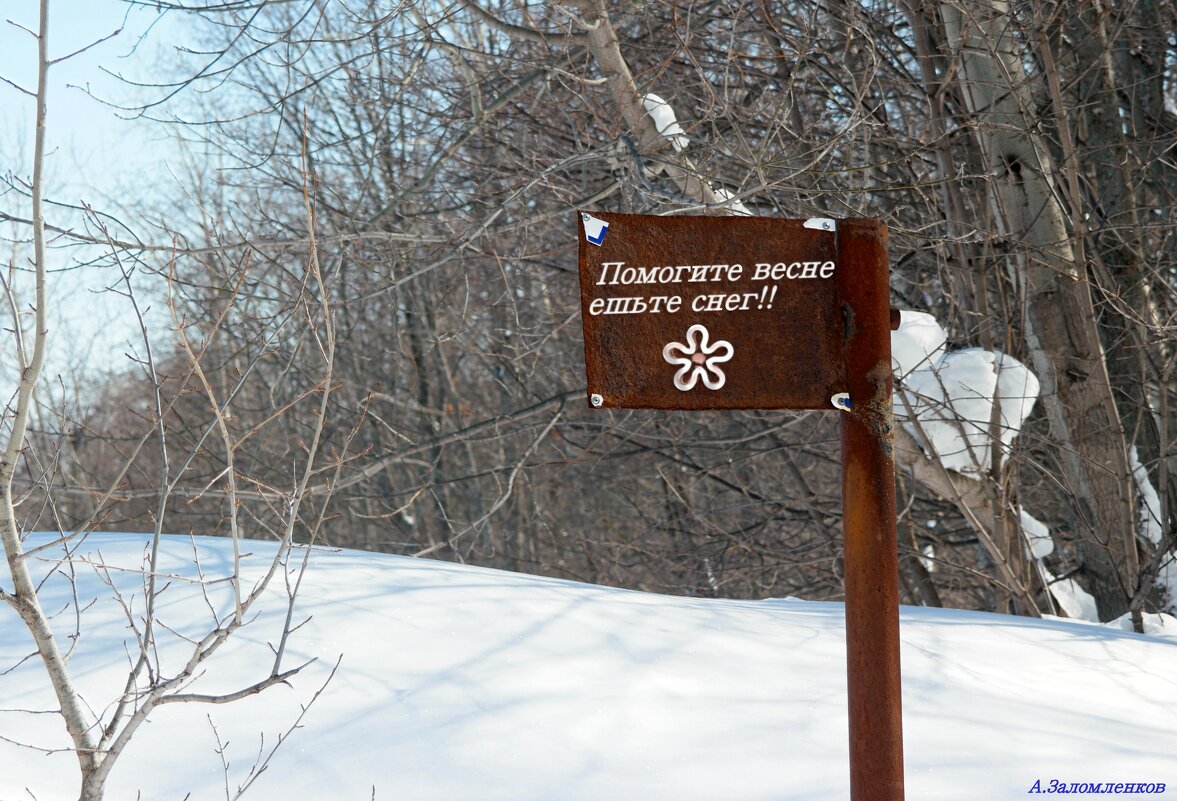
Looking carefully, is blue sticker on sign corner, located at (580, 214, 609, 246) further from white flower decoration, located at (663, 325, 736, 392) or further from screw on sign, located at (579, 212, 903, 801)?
white flower decoration, located at (663, 325, 736, 392)

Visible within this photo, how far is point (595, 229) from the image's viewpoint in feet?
5.44

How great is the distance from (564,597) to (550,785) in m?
1.01

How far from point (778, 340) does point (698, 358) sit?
5.4 inches

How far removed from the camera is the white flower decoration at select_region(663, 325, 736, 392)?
1653 mm

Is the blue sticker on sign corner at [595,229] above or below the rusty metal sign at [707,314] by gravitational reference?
above

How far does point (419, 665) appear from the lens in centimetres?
263

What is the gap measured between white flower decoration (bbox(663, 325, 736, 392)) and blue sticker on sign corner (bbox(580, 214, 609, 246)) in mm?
208

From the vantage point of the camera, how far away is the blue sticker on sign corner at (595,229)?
5.41 ft

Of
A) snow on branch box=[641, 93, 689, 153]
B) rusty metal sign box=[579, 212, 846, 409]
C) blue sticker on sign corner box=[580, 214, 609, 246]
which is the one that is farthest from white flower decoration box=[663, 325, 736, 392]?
snow on branch box=[641, 93, 689, 153]

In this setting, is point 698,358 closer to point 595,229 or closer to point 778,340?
point 778,340

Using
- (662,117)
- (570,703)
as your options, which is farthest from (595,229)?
(662,117)

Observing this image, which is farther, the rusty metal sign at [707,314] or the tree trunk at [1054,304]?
the tree trunk at [1054,304]

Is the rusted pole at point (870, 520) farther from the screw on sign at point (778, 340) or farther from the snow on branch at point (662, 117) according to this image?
the snow on branch at point (662, 117)

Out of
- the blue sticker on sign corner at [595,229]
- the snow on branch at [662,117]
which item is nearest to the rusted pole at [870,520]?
the blue sticker on sign corner at [595,229]
